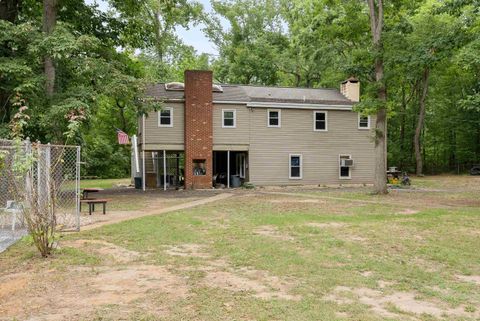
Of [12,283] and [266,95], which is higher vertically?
[266,95]

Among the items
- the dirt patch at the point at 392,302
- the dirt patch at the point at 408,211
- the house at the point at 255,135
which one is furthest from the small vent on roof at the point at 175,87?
the dirt patch at the point at 392,302

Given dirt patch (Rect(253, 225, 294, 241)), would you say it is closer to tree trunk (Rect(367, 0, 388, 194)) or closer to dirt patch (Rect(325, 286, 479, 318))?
dirt patch (Rect(325, 286, 479, 318))

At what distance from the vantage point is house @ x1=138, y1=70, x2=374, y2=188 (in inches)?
993

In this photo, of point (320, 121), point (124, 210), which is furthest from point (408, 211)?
point (320, 121)

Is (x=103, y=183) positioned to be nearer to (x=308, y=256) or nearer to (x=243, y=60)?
(x=243, y=60)

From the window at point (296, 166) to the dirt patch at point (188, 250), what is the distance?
61.7 feet

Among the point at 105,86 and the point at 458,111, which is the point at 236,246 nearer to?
the point at 105,86

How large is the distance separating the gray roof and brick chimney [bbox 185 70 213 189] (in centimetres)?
74

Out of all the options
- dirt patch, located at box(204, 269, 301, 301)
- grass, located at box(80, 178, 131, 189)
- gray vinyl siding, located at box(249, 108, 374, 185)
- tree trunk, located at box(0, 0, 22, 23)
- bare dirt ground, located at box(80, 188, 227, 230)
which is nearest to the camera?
dirt patch, located at box(204, 269, 301, 301)

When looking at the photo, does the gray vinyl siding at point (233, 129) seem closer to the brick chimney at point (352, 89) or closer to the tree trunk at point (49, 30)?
the brick chimney at point (352, 89)

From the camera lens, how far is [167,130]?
996 inches

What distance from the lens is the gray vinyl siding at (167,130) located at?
24998 mm

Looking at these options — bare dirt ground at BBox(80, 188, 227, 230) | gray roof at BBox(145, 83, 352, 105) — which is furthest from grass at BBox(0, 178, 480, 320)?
gray roof at BBox(145, 83, 352, 105)

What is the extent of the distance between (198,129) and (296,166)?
6402 millimetres
